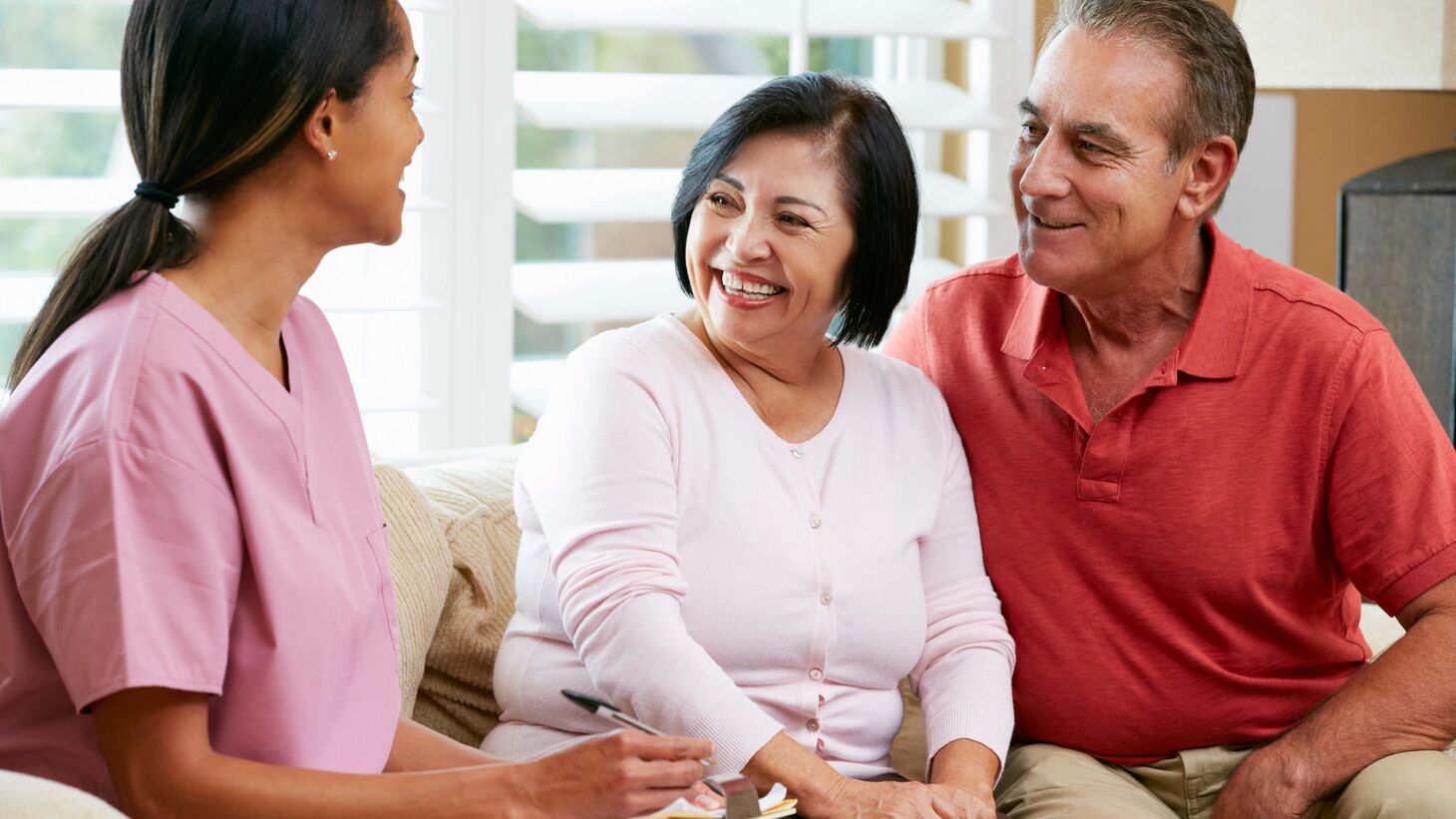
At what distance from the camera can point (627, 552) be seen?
1528 millimetres

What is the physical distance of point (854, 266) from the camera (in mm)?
1715

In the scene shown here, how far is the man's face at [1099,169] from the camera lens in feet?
5.63

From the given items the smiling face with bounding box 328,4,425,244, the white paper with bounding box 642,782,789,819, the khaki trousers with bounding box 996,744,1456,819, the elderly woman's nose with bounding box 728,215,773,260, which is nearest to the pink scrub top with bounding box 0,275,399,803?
the smiling face with bounding box 328,4,425,244

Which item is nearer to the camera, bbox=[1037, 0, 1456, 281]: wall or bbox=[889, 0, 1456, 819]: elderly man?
bbox=[889, 0, 1456, 819]: elderly man

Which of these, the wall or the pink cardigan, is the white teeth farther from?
the wall

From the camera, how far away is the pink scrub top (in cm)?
105

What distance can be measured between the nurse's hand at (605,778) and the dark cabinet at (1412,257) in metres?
1.84

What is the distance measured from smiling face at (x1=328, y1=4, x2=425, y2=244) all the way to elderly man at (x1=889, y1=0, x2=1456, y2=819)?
2.59 ft

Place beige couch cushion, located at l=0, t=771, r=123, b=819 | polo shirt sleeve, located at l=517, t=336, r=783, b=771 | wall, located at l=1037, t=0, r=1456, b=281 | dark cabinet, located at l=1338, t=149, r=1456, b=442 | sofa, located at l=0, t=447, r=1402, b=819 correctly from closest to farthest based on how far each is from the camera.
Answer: beige couch cushion, located at l=0, t=771, r=123, b=819, polo shirt sleeve, located at l=517, t=336, r=783, b=771, sofa, located at l=0, t=447, r=1402, b=819, dark cabinet, located at l=1338, t=149, r=1456, b=442, wall, located at l=1037, t=0, r=1456, b=281

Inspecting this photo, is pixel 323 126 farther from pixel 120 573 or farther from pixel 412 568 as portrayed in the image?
pixel 412 568

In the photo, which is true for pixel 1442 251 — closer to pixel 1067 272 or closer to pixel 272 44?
pixel 1067 272

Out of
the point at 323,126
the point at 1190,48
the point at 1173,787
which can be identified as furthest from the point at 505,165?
the point at 1173,787

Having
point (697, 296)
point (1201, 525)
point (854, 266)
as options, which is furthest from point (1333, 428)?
point (697, 296)

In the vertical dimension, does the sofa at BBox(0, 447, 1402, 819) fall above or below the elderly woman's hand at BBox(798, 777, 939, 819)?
above
